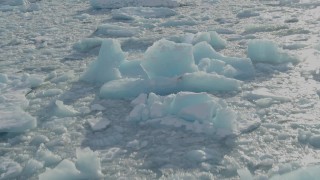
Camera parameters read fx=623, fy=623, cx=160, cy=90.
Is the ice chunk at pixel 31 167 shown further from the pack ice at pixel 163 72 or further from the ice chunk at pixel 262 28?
the ice chunk at pixel 262 28

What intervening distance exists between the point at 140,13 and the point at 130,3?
67cm

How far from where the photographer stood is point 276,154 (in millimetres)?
2340

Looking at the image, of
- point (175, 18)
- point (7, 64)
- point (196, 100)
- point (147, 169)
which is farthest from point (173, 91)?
point (175, 18)

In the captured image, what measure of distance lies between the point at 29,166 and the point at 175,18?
336 centimetres

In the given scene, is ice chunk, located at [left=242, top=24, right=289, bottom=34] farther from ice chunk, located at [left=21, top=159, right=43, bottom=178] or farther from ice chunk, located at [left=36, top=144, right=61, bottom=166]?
ice chunk, located at [left=21, top=159, right=43, bottom=178]

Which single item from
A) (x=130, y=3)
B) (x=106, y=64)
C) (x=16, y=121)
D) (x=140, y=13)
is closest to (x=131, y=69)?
(x=106, y=64)

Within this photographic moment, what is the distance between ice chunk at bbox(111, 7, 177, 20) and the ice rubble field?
647 millimetres

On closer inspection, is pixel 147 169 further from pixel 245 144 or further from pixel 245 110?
pixel 245 110

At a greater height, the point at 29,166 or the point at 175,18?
the point at 29,166

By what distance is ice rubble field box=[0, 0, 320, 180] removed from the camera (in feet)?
7.58

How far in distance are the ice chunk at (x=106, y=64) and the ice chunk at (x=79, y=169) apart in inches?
46.6

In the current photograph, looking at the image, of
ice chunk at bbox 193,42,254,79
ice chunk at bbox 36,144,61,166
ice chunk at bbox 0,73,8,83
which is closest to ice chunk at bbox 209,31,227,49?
ice chunk at bbox 193,42,254,79

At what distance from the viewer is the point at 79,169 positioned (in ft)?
7.37

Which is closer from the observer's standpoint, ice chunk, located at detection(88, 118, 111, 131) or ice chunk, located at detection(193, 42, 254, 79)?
ice chunk, located at detection(88, 118, 111, 131)
